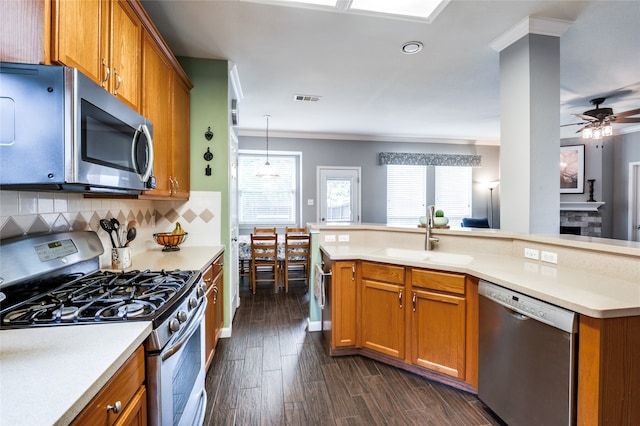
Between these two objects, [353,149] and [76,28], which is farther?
[353,149]

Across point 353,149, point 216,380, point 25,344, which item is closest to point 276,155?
point 353,149

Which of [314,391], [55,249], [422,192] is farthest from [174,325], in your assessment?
[422,192]

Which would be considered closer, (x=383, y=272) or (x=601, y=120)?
(x=383, y=272)

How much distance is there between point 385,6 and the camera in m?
2.05

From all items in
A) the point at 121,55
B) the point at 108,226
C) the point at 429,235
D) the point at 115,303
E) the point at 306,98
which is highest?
the point at 306,98

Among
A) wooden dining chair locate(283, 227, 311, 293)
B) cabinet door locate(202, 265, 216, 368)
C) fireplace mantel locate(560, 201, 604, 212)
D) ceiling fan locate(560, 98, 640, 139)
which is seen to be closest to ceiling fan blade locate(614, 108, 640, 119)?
ceiling fan locate(560, 98, 640, 139)

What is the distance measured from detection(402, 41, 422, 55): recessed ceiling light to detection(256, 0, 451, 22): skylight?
36cm

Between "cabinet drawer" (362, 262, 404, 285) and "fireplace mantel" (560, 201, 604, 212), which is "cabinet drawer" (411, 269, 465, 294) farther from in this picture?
"fireplace mantel" (560, 201, 604, 212)

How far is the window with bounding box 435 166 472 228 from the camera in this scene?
6453mm

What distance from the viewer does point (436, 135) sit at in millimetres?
6227

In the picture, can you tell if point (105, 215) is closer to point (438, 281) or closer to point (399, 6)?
point (438, 281)

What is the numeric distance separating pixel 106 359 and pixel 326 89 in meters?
3.47

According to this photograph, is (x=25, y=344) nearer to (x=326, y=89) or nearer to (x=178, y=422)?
(x=178, y=422)

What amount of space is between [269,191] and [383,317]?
4141 millimetres
